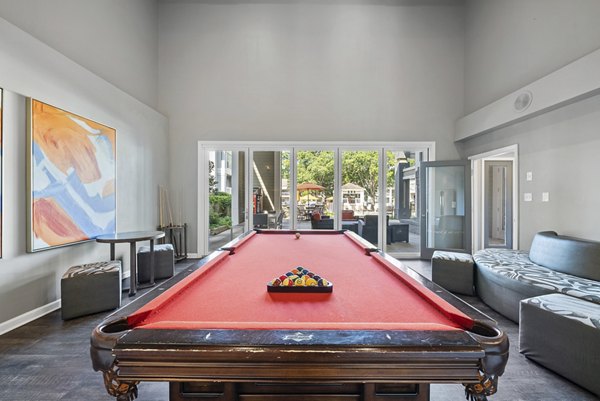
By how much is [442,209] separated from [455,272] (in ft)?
8.03

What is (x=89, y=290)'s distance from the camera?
2.94 metres

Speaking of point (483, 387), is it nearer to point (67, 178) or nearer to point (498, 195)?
point (67, 178)

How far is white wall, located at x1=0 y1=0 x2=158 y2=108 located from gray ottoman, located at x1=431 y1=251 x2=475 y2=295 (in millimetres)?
5307

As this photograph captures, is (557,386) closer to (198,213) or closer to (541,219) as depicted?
(541,219)

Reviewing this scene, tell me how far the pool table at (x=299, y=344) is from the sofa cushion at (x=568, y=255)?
2.56 m

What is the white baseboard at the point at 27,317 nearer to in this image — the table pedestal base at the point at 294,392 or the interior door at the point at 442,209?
the table pedestal base at the point at 294,392

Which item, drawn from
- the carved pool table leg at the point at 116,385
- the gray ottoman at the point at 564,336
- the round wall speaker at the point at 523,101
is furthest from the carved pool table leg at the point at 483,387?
the round wall speaker at the point at 523,101

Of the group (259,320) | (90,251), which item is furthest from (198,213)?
(259,320)

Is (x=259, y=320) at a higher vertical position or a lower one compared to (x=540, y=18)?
lower

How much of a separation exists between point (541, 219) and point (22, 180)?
610cm

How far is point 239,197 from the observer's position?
582 cm

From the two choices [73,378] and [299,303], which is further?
[73,378]

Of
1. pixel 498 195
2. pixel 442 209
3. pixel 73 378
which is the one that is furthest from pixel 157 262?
pixel 498 195

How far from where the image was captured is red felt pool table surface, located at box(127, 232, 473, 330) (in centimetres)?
100
